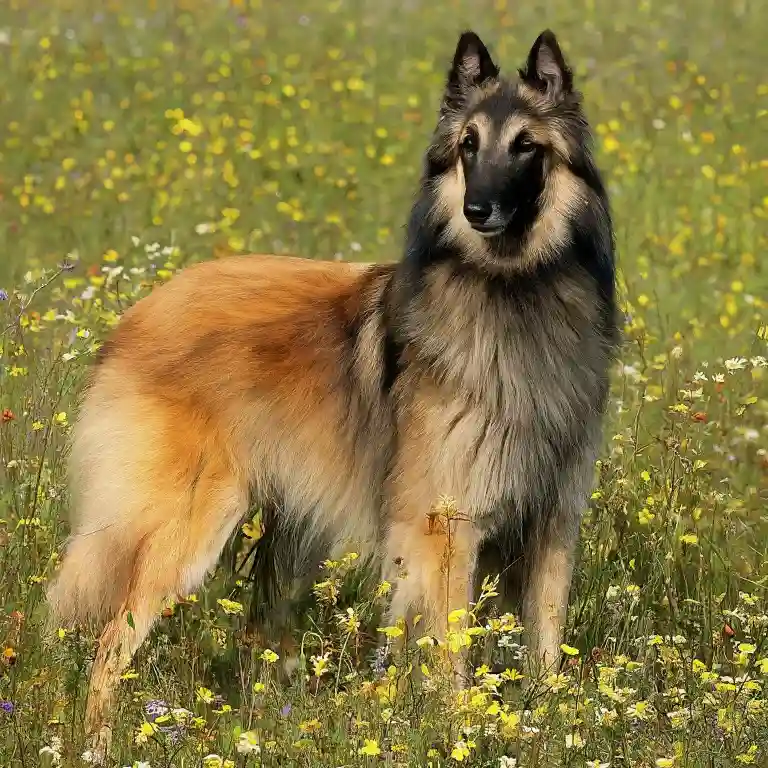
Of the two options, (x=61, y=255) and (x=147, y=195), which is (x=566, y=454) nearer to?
(x=61, y=255)

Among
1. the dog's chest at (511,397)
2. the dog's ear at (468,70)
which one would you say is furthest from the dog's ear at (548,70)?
the dog's chest at (511,397)

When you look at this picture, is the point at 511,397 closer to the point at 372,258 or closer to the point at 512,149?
the point at 512,149

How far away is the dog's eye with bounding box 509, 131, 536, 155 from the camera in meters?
4.32

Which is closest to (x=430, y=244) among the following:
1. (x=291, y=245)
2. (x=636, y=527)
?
(x=636, y=527)

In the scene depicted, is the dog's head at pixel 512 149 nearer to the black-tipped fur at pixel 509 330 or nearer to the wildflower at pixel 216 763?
the black-tipped fur at pixel 509 330

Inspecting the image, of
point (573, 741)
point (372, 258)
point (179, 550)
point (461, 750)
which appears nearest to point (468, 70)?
point (179, 550)

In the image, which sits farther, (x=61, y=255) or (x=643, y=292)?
(x=61, y=255)

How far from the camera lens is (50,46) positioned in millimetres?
14578

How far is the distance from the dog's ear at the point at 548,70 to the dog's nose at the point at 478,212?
0.54 metres

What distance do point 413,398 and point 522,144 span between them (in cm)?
91

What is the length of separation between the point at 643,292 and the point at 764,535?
3.19 m

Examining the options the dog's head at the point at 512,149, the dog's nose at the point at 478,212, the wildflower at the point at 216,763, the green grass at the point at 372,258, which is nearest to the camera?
the wildflower at the point at 216,763

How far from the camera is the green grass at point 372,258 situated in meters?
3.45

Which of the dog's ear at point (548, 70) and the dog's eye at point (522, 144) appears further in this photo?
the dog's ear at point (548, 70)
